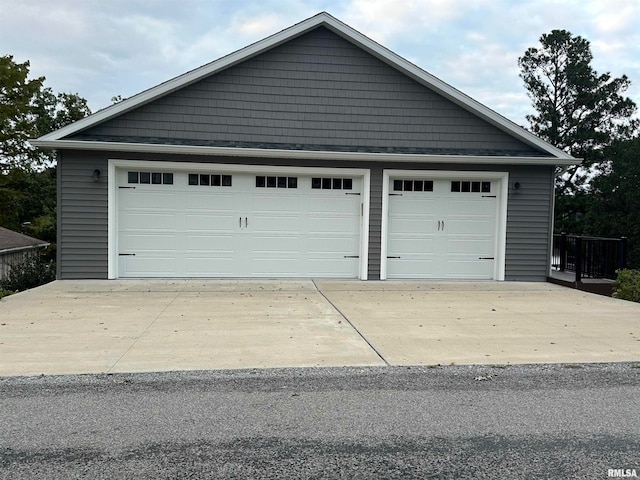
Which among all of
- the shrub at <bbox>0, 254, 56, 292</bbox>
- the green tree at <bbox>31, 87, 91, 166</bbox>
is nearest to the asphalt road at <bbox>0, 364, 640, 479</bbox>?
the shrub at <bbox>0, 254, 56, 292</bbox>

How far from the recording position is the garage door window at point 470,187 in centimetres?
1108

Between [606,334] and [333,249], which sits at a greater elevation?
[333,249]

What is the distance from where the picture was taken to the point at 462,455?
3059 mm

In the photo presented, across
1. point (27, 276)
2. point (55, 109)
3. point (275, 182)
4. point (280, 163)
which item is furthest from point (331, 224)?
point (55, 109)

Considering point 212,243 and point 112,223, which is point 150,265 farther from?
point 212,243

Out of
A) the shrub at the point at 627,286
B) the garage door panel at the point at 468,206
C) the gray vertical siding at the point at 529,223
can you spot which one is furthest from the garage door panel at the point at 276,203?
the shrub at the point at 627,286

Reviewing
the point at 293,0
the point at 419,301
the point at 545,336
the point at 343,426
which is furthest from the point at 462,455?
the point at 293,0

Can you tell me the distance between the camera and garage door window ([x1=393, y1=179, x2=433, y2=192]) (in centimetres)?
1096

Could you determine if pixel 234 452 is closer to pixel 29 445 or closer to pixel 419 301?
pixel 29 445

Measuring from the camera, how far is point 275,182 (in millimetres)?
10656

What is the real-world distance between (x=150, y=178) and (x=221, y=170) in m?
1.50

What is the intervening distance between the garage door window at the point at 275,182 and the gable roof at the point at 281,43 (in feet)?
2.51

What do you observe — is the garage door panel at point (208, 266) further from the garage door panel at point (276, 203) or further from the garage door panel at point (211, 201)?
the garage door panel at point (276, 203)

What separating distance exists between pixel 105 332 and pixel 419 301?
16.4 feet
